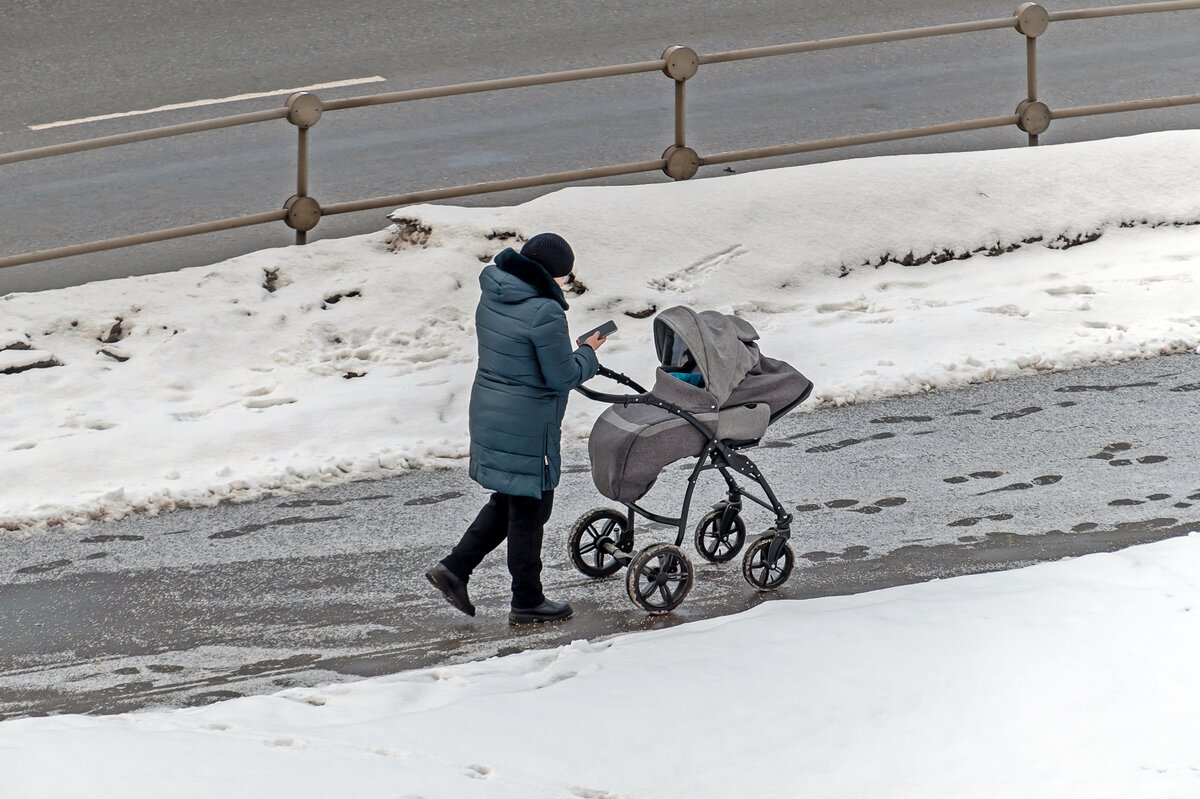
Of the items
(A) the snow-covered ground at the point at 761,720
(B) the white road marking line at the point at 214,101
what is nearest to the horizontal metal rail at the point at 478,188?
(B) the white road marking line at the point at 214,101

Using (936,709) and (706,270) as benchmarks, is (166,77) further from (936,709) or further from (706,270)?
(936,709)

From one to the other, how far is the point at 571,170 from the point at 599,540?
505cm

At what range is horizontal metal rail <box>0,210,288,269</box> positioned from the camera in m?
9.30

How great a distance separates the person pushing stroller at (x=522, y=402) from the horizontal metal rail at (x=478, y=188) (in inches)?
161

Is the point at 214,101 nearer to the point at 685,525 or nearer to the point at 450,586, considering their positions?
the point at 450,586

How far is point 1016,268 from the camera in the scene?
9.56 m

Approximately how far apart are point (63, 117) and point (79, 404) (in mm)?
4821

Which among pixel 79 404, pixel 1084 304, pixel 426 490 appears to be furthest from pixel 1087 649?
pixel 79 404

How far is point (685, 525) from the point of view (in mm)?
6238

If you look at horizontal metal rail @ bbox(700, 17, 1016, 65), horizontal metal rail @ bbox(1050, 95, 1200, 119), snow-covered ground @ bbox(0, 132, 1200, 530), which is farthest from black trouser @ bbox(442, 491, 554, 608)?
horizontal metal rail @ bbox(1050, 95, 1200, 119)

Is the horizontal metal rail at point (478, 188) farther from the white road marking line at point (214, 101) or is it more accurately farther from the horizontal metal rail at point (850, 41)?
the white road marking line at point (214, 101)

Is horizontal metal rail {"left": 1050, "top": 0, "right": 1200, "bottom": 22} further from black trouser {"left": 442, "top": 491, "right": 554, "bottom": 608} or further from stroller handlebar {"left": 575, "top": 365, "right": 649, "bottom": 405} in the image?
black trouser {"left": 442, "top": 491, "right": 554, "bottom": 608}

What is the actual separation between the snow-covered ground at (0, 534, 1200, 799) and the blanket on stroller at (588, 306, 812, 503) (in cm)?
71

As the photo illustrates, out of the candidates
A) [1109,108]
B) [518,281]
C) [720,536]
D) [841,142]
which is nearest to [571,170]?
[841,142]
